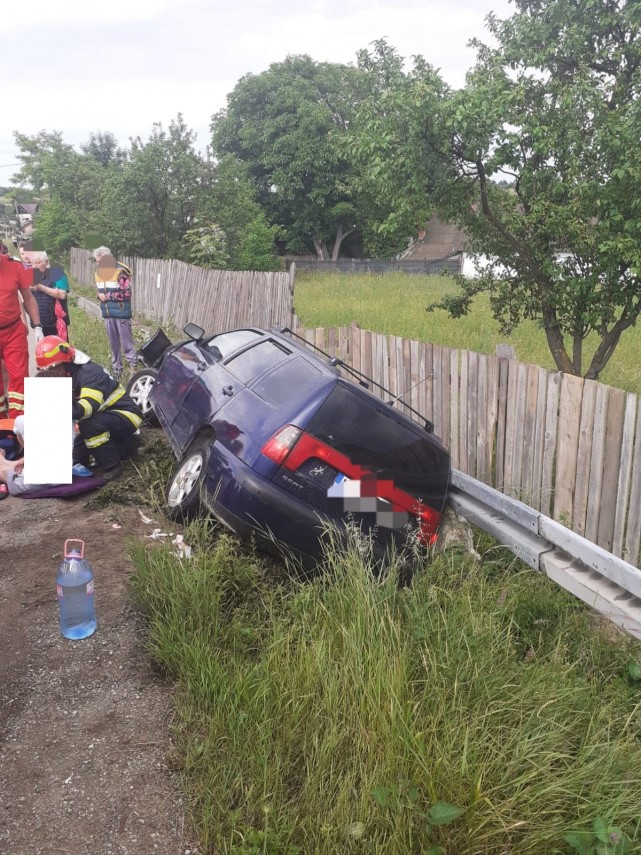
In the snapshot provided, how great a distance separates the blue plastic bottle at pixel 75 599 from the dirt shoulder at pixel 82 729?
55 millimetres

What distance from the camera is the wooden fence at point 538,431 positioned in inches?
170

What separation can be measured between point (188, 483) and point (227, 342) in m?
1.71

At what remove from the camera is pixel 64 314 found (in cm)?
992

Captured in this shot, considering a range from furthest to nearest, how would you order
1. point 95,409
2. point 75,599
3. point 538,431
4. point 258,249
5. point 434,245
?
point 434,245, point 258,249, point 95,409, point 538,431, point 75,599

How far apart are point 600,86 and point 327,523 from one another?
5.14 m

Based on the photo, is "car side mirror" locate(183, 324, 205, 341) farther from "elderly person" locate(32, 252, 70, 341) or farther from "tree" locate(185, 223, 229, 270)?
"tree" locate(185, 223, 229, 270)

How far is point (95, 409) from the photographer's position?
5570mm

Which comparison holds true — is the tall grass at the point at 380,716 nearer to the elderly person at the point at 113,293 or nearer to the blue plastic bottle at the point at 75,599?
the blue plastic bottle at the point at 75,599

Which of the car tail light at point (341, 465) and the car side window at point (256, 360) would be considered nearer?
the car tail light at point (341, 465)

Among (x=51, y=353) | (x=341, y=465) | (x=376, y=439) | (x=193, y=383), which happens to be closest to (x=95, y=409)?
(x=51, y=353)

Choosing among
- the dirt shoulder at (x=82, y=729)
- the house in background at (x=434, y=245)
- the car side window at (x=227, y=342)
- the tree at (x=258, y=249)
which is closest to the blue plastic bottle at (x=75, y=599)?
the dirt shoulder at (x=82, y=729)

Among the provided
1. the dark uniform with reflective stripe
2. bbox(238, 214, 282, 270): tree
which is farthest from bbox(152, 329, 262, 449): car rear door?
bbox(238, 214, 282, 270): tree

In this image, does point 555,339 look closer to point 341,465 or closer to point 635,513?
point 635,513

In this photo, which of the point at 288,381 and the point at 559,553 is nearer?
the point at 559,553
